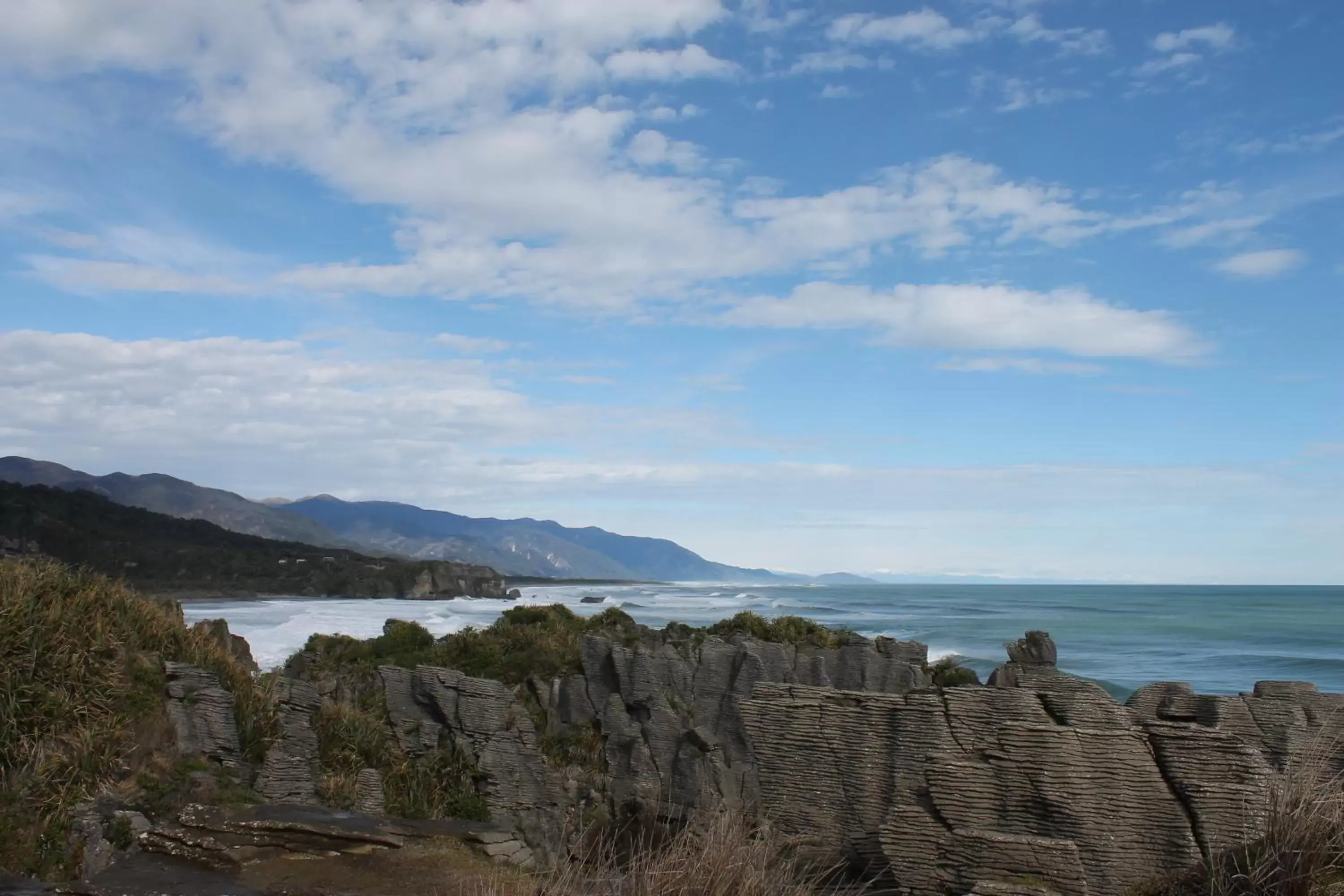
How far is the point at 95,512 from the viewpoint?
77.1 meters

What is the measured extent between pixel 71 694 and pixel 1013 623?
3232 inches

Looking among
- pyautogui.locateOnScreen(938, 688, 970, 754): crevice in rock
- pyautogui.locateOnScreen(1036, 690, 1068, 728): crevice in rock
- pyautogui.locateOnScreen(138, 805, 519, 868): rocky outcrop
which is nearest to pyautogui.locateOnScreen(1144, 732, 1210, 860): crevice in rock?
pyautogui.locateOnScreen(938, 688, 970, 754): crevice in rock

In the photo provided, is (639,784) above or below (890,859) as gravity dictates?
below

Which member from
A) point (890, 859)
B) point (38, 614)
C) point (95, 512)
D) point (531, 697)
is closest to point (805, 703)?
point (890, 859)

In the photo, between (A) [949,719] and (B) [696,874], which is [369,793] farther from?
(B) [696,874]

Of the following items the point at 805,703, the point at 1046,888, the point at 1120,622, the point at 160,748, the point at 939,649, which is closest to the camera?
the point at 1046,888

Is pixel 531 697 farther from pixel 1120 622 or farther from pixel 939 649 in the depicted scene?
pixel 1120 622

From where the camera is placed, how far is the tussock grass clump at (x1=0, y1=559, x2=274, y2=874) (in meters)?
9.81

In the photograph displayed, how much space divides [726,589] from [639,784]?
159448 mm

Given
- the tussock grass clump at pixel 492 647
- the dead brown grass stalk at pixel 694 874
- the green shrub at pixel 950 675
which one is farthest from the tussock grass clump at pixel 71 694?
the green shrub at pixel 950 675

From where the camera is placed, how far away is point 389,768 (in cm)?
1547

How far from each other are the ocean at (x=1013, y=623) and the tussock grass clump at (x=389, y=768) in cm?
1571

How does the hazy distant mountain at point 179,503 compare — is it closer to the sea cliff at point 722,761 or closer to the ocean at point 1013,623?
the ocean at point 1013,623

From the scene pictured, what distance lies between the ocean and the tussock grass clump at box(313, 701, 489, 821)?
51.5 ft
